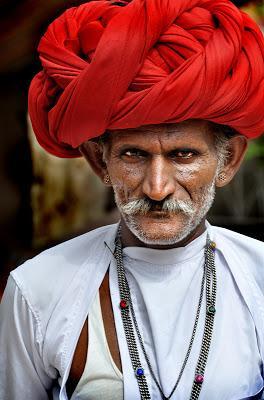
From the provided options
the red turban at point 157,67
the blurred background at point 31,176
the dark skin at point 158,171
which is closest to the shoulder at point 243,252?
the dark skin at point 158,171

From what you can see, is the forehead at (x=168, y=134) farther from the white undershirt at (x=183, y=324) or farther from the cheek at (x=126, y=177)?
the white undershirt at (x=183, y=324)

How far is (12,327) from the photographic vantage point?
2664 mm

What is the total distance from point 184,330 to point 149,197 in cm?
48

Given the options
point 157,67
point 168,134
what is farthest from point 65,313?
point 157,67

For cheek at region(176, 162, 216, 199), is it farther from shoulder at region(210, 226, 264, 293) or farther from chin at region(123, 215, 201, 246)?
shoulder at region(210, 226, 264, 293)

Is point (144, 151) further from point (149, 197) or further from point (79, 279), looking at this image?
point (79, 279)

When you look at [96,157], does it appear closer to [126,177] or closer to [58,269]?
[126,177]

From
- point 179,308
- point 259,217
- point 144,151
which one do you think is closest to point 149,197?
point 144,151

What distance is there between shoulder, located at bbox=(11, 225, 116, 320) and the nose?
1.40ft

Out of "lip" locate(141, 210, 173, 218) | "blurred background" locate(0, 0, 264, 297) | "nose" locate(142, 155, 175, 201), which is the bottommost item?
"blurred background" locate(0, 0, 264, 297)

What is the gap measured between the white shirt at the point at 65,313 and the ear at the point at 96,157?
0.24m

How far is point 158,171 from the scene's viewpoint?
2400mm

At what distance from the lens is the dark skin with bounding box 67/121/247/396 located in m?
2.42

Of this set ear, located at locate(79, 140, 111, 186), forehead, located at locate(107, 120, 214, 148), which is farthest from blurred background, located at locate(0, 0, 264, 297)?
forehead, located at locate(107, 120, 214, 148)
